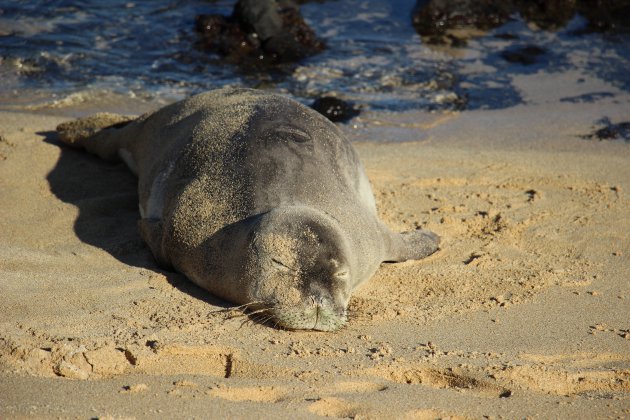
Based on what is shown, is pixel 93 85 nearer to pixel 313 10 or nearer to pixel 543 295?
pixel 313 10

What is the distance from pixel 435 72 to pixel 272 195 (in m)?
6.27

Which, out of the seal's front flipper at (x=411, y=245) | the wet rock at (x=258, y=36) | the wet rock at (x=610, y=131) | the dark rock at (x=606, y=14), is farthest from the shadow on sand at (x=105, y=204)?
the dark rock at (x=606, y=14)

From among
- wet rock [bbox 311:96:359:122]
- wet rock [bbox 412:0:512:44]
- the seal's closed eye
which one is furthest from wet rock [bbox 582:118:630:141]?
wet rock [bbox 412:0:512:44]

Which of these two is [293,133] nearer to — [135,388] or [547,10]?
[135,388]

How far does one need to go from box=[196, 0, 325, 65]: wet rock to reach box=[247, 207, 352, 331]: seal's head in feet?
21.8

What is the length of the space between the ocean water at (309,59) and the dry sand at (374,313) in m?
2.41

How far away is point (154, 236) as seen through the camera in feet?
16.5

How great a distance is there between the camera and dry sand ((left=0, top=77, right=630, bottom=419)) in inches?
138

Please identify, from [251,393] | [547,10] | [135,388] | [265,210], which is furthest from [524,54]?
[135,388]

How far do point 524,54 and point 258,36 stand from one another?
366cm

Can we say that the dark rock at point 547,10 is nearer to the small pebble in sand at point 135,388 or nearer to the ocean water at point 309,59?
the ocean water at point 309,59

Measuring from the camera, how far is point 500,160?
733 centimetres

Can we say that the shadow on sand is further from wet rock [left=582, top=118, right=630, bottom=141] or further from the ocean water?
wet rock [left=582, top=118, right=630, bottom=141]

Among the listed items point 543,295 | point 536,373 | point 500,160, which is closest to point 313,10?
point 500,160
